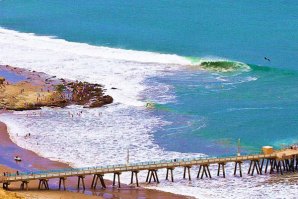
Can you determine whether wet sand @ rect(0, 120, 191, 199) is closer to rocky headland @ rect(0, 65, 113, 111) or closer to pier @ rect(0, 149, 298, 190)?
pier @ rect(0, 149, 298, 190)

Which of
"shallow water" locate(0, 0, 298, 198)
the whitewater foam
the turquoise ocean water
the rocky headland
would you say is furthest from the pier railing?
the rocky headland

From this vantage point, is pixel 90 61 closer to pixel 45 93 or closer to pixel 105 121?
pixel 45 93

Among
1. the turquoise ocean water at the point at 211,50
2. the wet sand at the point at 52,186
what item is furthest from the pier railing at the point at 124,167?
the turquoise ocean water at the point at 211,50

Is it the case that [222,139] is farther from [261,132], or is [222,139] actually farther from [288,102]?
[288,102]

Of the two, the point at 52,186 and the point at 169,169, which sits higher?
the point at 169,169

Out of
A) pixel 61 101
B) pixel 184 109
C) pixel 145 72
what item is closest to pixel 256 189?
pixel 184 109

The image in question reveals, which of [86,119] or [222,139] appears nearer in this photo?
[222,139]

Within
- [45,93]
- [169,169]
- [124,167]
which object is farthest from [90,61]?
[124,167]

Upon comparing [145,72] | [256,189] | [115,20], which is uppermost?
[115,20]
